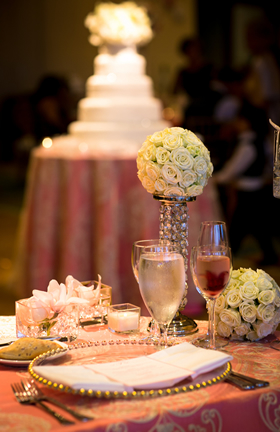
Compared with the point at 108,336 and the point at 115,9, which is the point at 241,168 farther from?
the point at 108,336

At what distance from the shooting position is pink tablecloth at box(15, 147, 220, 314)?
11.5ft

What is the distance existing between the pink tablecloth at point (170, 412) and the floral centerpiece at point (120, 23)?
10.4ft

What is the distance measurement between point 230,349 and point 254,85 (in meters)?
5.25

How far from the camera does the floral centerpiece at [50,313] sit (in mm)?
1239

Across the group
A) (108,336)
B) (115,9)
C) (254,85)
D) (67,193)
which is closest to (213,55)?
(254,85)

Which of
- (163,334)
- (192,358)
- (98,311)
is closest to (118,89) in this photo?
(98,311)

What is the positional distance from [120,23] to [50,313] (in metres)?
2.99

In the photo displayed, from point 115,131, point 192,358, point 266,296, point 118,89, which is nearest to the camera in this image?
point 192,358

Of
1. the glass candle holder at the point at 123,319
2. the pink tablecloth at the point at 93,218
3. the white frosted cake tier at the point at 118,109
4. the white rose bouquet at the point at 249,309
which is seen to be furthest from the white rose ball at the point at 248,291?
the white frosted cake tier at the point at 118,109

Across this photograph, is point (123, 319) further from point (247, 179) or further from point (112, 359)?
point (247, 179)

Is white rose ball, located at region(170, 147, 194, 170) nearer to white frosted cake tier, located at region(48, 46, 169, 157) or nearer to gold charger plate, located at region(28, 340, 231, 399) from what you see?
gold charger plate, located at region(28, 340, 231, 399)

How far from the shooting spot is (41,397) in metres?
0.94

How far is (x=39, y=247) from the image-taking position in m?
3.65

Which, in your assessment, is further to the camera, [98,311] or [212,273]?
[98,311]
